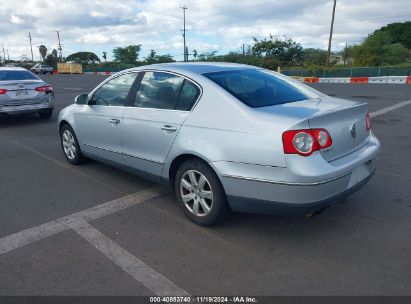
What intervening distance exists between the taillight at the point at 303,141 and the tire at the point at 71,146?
370cm

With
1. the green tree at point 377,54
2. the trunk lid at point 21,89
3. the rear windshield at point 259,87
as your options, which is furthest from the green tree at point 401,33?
the rear windshield at point 259,87

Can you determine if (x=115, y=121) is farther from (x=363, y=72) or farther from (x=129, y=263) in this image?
(x=363, y=72)

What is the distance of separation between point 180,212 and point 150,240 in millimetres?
681

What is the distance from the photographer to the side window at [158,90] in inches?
158

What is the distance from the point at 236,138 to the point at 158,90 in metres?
1.37

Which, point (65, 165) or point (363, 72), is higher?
point (363, 72)

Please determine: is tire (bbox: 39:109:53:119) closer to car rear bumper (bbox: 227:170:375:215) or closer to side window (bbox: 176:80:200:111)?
side window (bbox: 176:80:200:111)

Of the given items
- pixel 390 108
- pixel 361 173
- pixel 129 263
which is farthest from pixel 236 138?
pixel 390 108

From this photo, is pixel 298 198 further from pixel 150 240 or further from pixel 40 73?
pixel 40 73

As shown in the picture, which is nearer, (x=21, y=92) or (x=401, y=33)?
(x=21, y=92)

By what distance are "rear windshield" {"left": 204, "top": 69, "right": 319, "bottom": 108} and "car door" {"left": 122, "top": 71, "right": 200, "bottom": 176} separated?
1.15 ft

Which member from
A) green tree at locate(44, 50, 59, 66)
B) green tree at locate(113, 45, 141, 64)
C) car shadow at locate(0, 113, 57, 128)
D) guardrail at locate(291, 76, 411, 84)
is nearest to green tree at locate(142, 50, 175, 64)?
green tree at locate(113, 45, 141, 64)

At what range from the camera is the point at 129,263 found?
3.11 m

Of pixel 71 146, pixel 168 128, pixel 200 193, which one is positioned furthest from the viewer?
pixel 71 146
